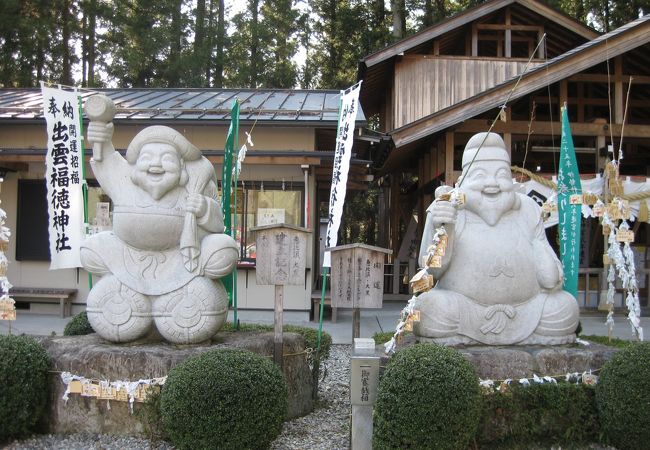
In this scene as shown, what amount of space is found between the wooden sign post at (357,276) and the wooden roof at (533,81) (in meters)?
5.60

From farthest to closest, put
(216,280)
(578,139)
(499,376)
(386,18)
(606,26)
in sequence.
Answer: (386,18)
(606,26)
(578,139)
(216,280)
(499,376)

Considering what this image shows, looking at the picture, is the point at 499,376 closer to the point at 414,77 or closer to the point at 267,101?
the point at 267,101

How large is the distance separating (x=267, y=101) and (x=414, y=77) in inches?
158

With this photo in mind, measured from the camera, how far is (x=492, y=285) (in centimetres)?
498

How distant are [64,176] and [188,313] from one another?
500cm

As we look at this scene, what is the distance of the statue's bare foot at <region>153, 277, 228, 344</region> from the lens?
4957mm

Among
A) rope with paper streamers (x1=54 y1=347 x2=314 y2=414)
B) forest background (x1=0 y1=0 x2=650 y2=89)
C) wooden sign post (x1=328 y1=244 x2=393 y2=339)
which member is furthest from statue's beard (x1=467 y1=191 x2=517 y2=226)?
forest background (x1=0 y1=0 x2=650 y2=89)

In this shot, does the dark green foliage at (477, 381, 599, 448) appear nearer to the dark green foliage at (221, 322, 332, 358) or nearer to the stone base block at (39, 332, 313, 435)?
the dark green foliage at (221, 322, 332, 358)

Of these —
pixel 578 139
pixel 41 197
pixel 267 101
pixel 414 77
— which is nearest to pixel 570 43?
pixel 578 139

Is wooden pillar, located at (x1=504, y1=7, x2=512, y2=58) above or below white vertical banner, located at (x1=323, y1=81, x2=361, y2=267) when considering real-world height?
above

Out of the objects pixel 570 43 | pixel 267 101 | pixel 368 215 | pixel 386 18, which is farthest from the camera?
pixel 368 215

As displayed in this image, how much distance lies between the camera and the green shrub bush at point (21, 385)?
4379 mm

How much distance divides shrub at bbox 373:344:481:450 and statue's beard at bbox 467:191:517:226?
5.27 feet

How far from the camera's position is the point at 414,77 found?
14.3 m
